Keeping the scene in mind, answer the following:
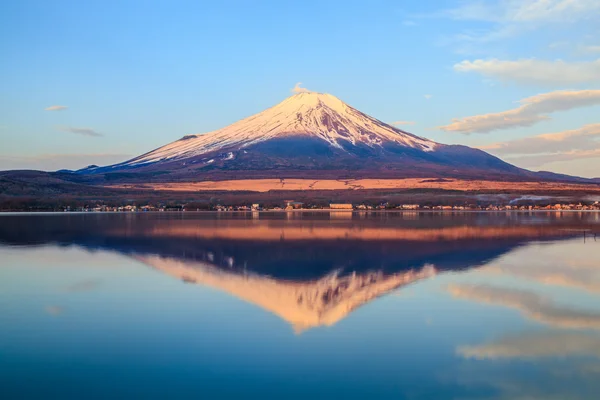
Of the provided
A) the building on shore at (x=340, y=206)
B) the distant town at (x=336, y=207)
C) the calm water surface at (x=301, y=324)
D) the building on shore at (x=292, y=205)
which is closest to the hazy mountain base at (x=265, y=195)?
the distant town at (x=336, y=207)

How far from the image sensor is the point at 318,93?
161875mm

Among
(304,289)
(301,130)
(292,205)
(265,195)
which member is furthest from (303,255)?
(301,130)

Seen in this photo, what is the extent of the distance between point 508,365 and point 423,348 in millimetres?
1234

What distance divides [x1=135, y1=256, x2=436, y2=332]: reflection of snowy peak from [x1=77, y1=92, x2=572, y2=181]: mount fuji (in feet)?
268

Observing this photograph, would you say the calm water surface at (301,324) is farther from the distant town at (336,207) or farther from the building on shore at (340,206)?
the building on shore at (340,206)

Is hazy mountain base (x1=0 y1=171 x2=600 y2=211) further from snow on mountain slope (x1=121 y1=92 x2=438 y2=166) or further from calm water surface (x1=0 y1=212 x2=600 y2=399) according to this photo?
snow on mountain slope (x1=121 y1=92 x2=438 y2=166)

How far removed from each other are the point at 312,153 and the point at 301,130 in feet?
52.5

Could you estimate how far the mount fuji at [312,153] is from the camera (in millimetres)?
107600

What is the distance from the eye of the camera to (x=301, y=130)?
143250 millimetres

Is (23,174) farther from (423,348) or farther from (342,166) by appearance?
(423,348)

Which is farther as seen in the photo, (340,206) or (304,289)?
(340,206)

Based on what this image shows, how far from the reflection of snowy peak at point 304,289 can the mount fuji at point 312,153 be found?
81740 mm

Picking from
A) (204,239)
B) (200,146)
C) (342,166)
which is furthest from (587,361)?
(200,146)

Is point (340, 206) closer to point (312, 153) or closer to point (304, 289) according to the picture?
point (304, 289)
